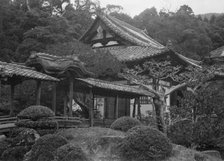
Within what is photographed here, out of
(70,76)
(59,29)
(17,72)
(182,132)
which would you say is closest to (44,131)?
(17,72)

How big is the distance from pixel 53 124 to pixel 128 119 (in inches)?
115

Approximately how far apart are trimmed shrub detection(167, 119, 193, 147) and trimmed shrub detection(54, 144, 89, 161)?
238 inches

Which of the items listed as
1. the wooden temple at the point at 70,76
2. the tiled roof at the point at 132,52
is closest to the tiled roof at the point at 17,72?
the wooden temple at the point at 70,76

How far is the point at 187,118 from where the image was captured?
14812 millimetres

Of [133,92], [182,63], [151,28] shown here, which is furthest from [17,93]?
[151,28]

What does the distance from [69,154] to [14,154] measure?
2.78 m

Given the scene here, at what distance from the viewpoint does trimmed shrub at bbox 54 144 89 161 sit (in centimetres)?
934

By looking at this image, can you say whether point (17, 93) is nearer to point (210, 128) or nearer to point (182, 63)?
point (210, 128)

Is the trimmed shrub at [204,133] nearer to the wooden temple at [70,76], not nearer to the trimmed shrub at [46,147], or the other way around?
the wooden temple at [70,76]

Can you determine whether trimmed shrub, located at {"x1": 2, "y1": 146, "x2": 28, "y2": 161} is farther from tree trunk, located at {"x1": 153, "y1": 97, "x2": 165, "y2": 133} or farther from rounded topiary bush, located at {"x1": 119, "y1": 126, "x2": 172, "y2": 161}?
tree trunk, located at {"x1": 153, "y1": 97, "x2": 165, "y2": 133}

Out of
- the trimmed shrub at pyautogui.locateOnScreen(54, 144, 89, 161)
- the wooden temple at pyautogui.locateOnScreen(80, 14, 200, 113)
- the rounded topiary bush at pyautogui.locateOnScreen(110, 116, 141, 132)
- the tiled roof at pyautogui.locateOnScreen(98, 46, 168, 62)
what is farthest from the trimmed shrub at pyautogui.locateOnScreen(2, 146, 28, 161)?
the tiled roof at pyautogui.locateOnScreen(98, 46, 168, 62)

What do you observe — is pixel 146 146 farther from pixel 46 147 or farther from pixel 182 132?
pixel 182 132

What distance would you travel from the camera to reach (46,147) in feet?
33.1

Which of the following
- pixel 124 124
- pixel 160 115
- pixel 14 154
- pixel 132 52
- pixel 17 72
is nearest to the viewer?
pixel 14 154
